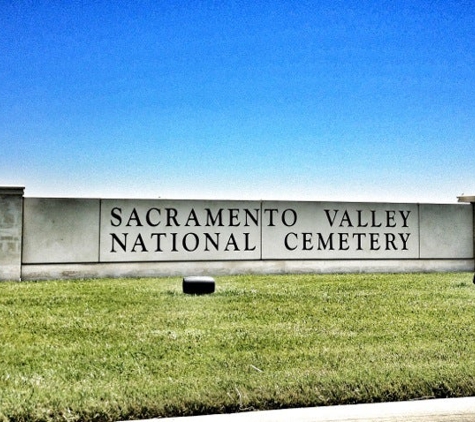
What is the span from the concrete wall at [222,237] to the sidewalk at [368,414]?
1125 centimetres

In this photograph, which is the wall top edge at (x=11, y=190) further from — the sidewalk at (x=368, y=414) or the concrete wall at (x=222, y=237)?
the sidewalk at (x=368, y=414)

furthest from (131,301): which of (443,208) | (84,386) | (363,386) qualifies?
(443,208)

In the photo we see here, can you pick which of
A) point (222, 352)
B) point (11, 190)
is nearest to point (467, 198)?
point (11, 190)

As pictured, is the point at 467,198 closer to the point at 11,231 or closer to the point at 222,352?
the point at 11,231

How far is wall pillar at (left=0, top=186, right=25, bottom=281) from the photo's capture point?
13758 millimetres

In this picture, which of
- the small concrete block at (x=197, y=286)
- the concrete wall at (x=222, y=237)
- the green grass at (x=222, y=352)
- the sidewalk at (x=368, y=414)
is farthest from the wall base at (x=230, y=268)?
the sidewalk at (x=368, y=414)

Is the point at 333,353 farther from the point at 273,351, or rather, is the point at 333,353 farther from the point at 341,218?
the point at 341,218

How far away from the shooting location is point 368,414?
3822 mm

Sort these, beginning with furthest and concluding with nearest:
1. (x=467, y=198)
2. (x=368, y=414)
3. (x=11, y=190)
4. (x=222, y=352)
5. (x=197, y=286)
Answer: (x=467, y=198) < (x=11, y=190) < (x=197, y=286) < (x=222, y=352) < (x=368, y=414)

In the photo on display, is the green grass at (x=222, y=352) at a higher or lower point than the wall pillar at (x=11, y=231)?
lower

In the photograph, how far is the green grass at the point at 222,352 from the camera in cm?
414

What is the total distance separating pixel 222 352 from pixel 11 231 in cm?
990

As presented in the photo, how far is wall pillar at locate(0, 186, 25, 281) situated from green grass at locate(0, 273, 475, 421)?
148 inches

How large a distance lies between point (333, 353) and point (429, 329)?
199 cm
